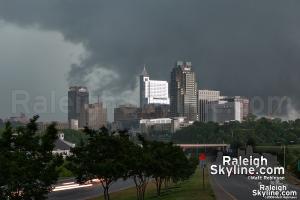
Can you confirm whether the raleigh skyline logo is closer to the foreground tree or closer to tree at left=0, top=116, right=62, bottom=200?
the foreground tree

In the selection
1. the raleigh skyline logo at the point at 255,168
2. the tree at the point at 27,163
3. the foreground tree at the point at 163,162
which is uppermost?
the tree at the point at 27,163

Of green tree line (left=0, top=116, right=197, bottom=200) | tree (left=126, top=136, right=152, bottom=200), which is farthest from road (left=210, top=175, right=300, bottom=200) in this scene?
tree (left=126, top=136, right=152, bottom=200)

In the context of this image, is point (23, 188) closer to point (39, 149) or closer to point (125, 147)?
point (39, 149)

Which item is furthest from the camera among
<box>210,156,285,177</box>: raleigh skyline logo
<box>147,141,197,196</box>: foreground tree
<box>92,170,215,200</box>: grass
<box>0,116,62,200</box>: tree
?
<box>210,156,285,177</box>: raleigh skyline logo

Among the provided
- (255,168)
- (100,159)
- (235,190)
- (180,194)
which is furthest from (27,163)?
(255,168)

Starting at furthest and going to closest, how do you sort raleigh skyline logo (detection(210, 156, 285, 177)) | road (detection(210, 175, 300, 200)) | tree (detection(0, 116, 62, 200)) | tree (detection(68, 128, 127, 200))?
1. raleigh skyline logo (detection(210, 156, 285, 177))
2. road (detection(210, 175, 300, 200))
3. tree (detection(68, 128, 127, 200))
4. tree (detection(0, 116, 62, 200))

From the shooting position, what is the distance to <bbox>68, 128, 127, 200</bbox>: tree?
51463 millimetres

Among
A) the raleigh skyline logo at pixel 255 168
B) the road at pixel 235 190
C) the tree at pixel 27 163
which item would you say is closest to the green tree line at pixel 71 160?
the tree at pixel 27 163

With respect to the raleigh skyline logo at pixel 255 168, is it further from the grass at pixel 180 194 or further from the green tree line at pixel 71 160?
the green tree line at pixel 71 160

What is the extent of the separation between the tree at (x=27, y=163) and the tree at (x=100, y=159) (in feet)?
29.6

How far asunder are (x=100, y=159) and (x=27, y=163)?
1471cm

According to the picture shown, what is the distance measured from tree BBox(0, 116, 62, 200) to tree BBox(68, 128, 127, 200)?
9.02m

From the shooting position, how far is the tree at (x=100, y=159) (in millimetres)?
51463

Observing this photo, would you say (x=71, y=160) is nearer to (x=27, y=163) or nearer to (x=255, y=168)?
(x=27, y=163)
